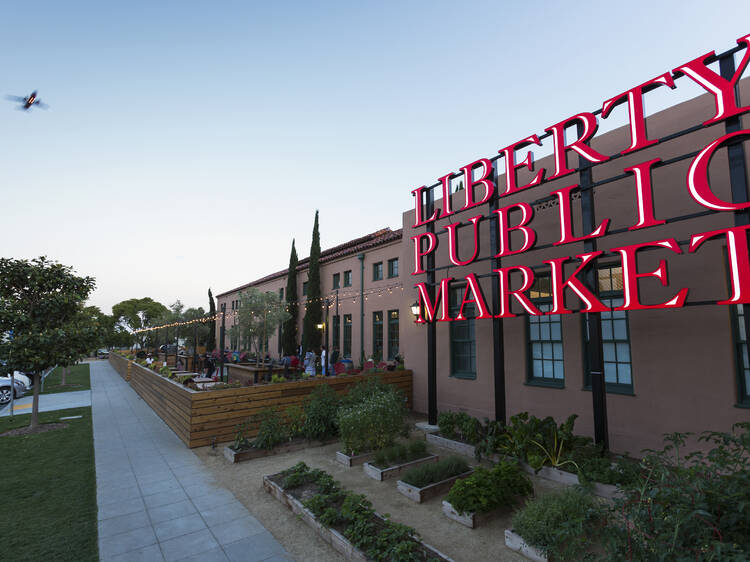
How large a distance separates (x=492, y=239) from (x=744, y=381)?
5.20 meters

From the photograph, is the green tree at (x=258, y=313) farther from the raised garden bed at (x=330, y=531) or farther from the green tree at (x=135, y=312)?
the green tree at (x=135, y=312)

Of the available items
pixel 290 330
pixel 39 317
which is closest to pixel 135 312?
pixel 290 330

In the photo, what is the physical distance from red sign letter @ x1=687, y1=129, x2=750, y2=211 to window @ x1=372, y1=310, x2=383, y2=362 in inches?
639

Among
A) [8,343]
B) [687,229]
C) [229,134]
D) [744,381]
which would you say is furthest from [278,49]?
[744,381]

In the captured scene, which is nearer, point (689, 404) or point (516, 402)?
point (689, 404)

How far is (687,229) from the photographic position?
6.83 meters

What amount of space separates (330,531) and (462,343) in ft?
25.0

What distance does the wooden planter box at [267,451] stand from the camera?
764 cm

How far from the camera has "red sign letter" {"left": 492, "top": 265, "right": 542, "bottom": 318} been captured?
25.5 feet

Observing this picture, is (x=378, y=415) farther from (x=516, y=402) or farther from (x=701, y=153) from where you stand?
(x=701, y=153)

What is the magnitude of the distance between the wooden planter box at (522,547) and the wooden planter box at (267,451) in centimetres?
530

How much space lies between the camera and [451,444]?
8336mm

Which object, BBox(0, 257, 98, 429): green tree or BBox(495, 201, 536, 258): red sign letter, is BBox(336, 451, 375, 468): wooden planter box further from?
BBox(0, 257, 98, 429): green tree

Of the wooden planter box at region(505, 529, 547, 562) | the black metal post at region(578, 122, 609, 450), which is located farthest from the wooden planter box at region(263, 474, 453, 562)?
the black metal post at region(578, 122, 609, 450)
